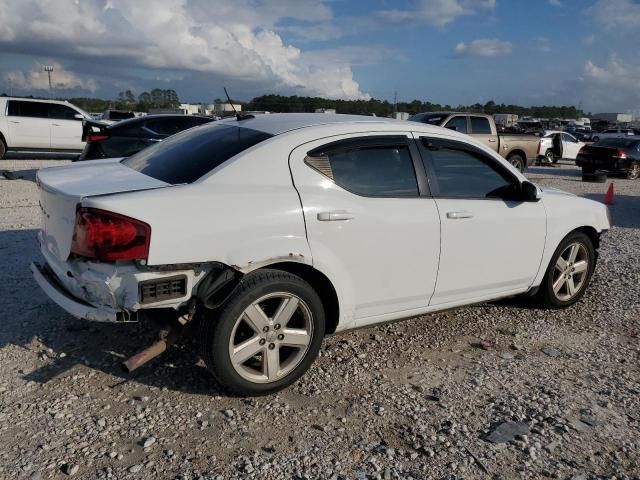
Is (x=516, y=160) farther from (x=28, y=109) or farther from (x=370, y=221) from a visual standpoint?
(x=370, y=221)

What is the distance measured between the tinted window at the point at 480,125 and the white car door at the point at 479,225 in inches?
456

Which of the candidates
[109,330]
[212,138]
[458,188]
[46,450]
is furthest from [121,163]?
[458,188]

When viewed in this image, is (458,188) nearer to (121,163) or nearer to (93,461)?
(121,163)

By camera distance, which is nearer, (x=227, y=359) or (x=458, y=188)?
(x=227, y=359)

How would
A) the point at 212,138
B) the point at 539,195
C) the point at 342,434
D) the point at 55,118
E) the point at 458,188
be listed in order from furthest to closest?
the point at 55,118, the point at 539,195, the point at 458,188, the point at 212,138, the point at 342,434

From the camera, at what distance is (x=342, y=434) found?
310 centimetres

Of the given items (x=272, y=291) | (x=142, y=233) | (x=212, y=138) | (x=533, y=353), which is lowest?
(x=533, y=353)

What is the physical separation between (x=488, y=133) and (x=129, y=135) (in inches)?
386

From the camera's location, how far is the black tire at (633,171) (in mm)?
18797

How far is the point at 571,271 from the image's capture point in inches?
201

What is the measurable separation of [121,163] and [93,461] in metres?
2.23

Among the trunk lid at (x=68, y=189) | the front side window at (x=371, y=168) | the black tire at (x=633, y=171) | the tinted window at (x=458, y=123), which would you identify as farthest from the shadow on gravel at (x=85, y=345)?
the black tire at (x=633, y=171)

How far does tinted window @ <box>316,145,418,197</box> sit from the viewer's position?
3.65m

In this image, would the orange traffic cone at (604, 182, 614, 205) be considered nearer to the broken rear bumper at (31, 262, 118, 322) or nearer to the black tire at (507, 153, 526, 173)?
the black tire at (507, 153, 526, 173)
